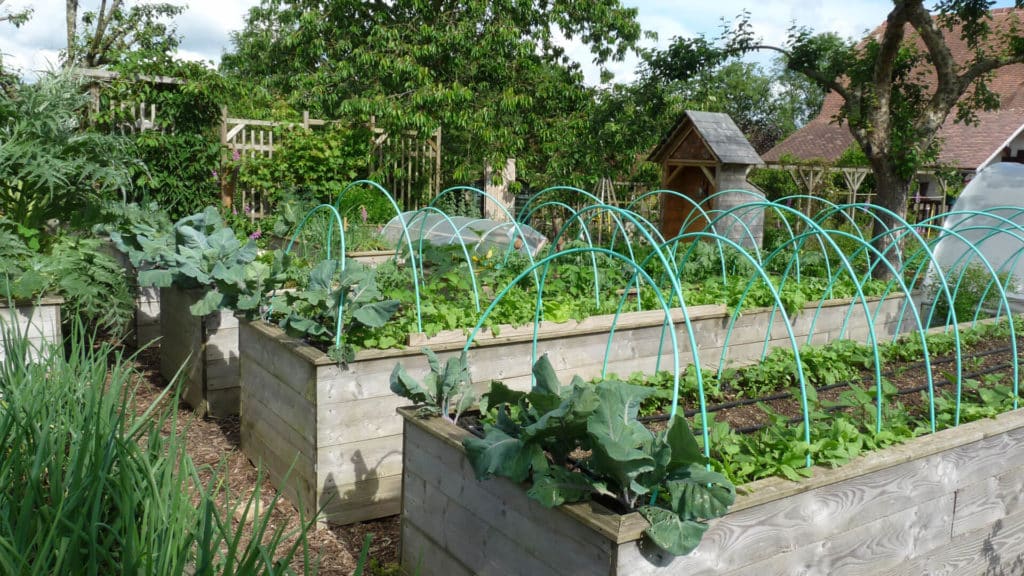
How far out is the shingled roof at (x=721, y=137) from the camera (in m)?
9.48

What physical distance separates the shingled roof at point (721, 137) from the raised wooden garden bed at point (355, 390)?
5403 millimetres

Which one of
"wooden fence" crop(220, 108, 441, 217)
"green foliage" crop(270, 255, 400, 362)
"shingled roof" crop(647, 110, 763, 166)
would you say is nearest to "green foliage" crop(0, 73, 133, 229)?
"green foliage" crop(270, 255, 400, 362)

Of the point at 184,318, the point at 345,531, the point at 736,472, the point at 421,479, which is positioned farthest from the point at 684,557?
the point at 184,318

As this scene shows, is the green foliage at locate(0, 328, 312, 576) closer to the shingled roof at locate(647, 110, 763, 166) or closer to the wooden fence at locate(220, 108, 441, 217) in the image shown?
the wooden fence at locate(220, 108, 441, 217)

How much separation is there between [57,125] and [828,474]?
471cm

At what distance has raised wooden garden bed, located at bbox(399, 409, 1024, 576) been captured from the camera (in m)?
2.16

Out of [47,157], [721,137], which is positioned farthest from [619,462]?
[721,137]

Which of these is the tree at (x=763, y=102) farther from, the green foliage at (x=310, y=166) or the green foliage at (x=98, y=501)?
the green foliage at (x=98, y=501)

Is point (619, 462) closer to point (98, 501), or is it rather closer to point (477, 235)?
point (98, 501)

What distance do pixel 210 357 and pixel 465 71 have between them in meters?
9.02

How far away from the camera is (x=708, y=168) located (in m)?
10.4

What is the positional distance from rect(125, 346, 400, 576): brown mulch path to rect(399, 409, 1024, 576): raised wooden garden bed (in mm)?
409

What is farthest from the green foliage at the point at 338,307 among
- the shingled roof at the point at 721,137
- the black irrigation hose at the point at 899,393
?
the shingled roof at the point at 721,137

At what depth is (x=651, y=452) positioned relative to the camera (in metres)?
2.02
